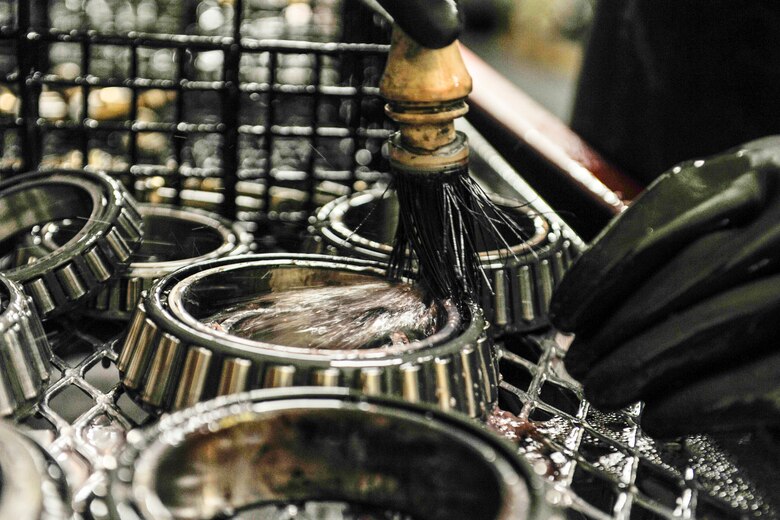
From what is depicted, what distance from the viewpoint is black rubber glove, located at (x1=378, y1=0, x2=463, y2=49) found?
0.64 meters

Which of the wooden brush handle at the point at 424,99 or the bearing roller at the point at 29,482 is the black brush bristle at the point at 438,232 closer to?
the wooden brush handle at the point at 424,99

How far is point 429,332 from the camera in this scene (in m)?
0.65

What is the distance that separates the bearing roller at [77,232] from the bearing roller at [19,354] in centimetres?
9

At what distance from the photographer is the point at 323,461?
46 centimetres

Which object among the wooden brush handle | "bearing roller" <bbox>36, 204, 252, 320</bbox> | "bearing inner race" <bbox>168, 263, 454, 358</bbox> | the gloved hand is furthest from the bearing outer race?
the gloved hand

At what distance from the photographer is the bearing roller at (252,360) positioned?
0.52 m

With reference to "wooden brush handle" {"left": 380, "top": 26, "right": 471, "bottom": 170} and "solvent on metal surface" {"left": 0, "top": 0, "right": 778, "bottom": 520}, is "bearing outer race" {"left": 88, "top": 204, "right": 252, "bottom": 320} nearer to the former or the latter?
"solvent on metal surface" {"left": 0, "top": 0, "right": 778, "bottom": 520}

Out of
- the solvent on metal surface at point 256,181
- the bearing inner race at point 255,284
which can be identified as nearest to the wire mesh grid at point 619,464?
the solvent on metal surface at point 256,181

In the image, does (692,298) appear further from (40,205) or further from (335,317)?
(40,205)

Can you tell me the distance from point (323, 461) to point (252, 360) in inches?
3.5

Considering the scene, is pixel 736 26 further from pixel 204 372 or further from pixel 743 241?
pixel 204 372

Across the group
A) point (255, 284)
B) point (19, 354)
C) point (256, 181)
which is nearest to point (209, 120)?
point (256, 181)

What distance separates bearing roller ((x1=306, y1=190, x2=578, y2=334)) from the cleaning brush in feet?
0.19

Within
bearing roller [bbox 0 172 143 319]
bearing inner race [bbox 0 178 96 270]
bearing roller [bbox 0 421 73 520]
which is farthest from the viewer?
bearing inner race [bbox 0 178 96 270]
